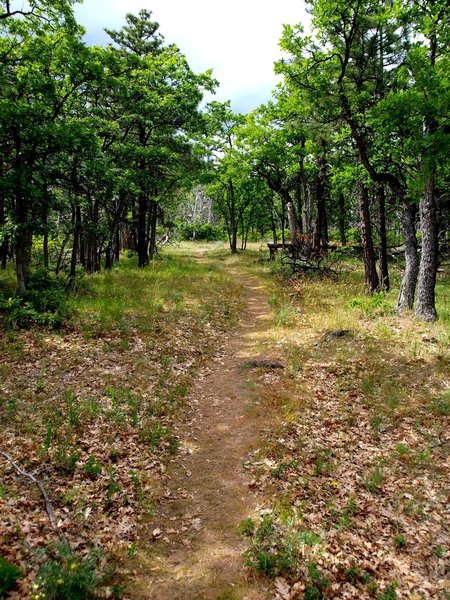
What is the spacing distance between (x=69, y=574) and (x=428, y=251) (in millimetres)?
11625

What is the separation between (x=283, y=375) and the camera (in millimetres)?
9852

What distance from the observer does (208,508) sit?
5727 mm

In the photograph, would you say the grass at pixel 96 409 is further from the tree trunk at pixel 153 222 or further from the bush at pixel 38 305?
the tree trunk at pixel 153 222

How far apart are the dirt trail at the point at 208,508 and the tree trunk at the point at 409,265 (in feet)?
22.8

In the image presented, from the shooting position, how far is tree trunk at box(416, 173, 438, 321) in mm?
11242

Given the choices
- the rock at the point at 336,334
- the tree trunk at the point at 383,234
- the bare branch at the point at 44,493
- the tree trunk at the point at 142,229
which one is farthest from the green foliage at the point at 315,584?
the tree trunk at the point at 142,229

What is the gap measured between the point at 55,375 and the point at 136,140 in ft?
55.6

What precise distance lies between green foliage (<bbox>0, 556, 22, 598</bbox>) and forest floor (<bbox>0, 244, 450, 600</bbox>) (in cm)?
14

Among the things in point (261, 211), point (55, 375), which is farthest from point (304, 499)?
point (261, 211)

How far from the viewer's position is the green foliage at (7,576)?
12.7 ft

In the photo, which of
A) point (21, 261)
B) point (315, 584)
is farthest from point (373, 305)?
point (21, 261)

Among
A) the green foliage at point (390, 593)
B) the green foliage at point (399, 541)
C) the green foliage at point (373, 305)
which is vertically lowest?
the green foliage at point (390, 593)

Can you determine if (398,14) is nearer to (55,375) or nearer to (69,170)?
(69,170)

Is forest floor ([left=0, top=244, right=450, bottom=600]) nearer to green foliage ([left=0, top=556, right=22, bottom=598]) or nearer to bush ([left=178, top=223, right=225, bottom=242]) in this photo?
green foliage ([left=0, top=556, right=22, bottom=598])
